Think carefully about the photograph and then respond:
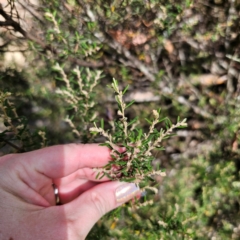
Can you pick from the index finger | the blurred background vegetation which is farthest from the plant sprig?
the blurred background vegetation

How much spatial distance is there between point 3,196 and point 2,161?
266 millimetres

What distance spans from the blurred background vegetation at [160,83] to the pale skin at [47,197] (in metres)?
0.28

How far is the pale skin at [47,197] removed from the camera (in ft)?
6.35

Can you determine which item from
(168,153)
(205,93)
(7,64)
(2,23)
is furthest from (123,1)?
(7,64)

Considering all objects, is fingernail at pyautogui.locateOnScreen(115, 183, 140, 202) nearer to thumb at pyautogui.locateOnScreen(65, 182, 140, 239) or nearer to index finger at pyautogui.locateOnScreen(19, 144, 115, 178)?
thumb at pyautogui.locateOnScreen(65, 182, 140, 239)

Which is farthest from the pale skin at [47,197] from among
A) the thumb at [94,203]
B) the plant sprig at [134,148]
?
the plant sprig at [134,148]

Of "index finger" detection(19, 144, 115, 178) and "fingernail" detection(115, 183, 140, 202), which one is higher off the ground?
"index finger" detection(19, 144, 115, 178)

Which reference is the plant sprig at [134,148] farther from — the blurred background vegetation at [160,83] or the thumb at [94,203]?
the blurred background vegetation at [160,83]

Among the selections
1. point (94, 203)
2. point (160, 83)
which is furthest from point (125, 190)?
point (160, 83)

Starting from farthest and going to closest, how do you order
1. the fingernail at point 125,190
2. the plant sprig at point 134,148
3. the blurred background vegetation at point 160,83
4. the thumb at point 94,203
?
the blurred background vegetation at point 160,83 → the fingernail at point 125,190 → the thumb at point 94,203 → the plant sprig at point 134,148

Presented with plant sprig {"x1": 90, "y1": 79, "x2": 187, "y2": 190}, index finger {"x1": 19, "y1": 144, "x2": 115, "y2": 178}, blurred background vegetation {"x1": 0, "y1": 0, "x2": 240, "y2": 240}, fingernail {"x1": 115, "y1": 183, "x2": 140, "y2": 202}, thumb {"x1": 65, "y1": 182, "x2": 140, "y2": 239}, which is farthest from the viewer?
blurred background vegetation {"x1": 0, "y1": 0, "x2": 240, "y2": 240}

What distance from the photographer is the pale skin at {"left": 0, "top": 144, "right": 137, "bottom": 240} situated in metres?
1.93

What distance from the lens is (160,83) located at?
120 inches

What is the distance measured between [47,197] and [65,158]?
40 centimetres
